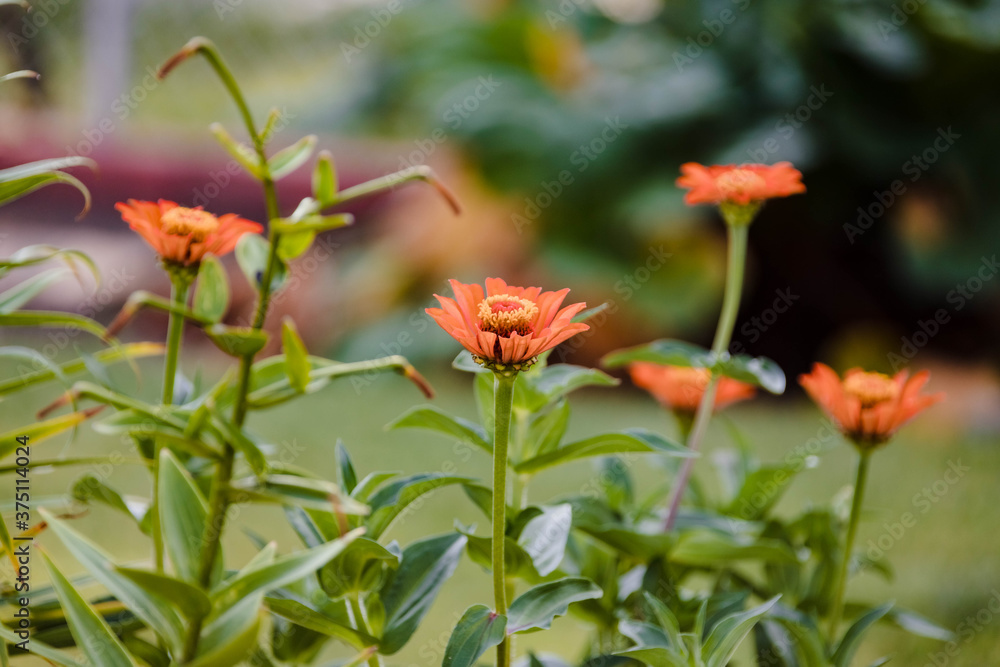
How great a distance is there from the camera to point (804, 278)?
1.93m

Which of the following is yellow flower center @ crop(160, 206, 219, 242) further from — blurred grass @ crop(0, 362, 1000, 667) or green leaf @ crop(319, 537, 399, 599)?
blurred grass @ crop(0, 362, 1000, 667)

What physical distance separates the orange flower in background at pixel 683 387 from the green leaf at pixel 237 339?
0.32 metres

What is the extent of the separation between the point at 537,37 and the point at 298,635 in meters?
2.00

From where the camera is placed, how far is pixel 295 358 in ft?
1.05

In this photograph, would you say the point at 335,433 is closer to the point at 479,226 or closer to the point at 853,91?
the point at 479,226

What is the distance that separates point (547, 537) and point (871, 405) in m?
0.21

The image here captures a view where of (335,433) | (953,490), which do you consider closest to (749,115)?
(953,490)

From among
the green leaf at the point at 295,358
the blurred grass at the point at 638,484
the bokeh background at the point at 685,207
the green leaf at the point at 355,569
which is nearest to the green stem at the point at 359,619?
the green leaf at the point at 355,569

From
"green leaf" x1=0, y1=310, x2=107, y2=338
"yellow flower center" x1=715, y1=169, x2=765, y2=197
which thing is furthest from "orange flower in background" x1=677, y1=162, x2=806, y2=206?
"green leaf" x1=0, y1=310, x2=107, y2=338

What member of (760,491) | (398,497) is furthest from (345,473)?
(760,491)

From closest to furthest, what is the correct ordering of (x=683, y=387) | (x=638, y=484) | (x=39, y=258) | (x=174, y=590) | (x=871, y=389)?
(x=174, y=590), (x=39, y=258), (x=871, y=389), (x=683, y=387), (x=638, y=484)

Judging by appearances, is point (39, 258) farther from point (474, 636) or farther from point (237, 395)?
point (474, 636)

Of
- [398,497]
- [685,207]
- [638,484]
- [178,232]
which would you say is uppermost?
[178,232]

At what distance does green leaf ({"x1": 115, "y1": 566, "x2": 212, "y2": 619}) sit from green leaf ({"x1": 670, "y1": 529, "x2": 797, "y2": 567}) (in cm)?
25
